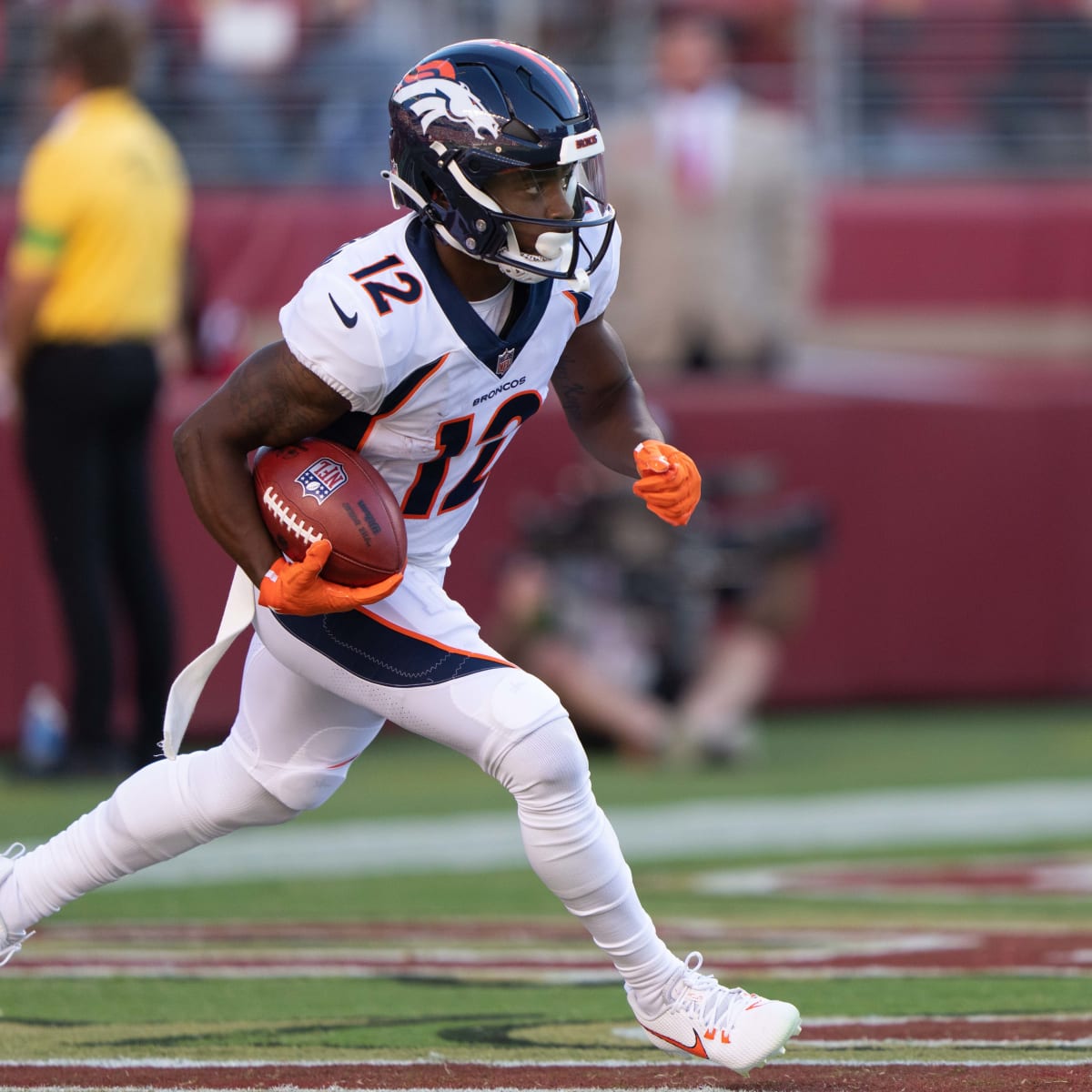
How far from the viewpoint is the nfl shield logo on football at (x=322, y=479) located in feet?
11.5

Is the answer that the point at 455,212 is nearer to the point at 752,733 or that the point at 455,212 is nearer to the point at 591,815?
the point at 591,815

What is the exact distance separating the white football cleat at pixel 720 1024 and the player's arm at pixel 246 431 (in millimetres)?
1005

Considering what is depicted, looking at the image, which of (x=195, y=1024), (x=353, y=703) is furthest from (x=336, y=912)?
(x=353, y=703)

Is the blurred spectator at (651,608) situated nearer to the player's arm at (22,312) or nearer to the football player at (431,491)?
the player's arm at (22,312)

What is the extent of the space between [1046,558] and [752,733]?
1656mm

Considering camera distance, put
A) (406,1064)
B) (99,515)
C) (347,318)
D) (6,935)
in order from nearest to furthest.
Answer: (347,318)
(406,1064)
(6,935)
(99,515)

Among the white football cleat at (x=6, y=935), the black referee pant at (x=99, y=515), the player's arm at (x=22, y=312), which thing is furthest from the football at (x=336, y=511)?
the black referee pant at (x=99, y=515)

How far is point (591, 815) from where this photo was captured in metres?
3.50

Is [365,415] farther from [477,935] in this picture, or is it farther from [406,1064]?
[477,935]

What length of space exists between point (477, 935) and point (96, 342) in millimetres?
2826

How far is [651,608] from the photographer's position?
838 centimetres

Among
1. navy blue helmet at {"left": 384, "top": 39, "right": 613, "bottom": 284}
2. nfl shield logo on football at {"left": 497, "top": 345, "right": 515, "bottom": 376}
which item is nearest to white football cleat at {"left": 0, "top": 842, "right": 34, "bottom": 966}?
nfl shield logo on football at {"left": 497, "top": 345, "right": 515, "bottom": 376}

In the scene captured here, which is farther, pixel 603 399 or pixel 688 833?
pixel 688 833

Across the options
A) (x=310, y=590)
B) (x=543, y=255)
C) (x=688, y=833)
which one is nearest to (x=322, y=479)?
(x=310, y=590)
